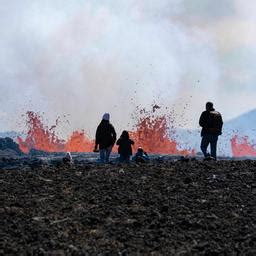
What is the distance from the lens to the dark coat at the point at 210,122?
2234cm

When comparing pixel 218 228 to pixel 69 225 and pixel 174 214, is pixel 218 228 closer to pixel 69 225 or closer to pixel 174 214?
pixel 174 214

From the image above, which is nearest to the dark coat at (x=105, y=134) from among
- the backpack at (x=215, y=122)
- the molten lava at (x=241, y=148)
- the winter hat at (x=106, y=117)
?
the winter hat at (x=106, y=117)

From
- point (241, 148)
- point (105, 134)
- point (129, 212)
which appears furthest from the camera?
point (241, 148)

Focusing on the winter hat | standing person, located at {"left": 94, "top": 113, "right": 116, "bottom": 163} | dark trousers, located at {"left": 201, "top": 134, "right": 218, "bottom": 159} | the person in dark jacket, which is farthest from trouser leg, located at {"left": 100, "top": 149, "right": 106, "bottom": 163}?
dark trousers, located at {"left": 201, "top": 134, "right": 218, "bottom": 159}

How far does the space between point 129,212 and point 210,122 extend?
405 inches

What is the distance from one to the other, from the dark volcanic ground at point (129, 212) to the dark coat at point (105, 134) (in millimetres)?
6061

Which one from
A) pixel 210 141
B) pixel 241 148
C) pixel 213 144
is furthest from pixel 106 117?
pixel 241 148

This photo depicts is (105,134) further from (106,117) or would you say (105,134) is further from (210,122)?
(210,122)

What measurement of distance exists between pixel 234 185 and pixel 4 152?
2271 inches

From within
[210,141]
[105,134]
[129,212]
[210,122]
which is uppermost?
[210,122]

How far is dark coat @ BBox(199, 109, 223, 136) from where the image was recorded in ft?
73.3

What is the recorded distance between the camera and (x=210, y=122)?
22.4m

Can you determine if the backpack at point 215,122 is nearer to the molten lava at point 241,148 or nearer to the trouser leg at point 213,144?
the trouser leg at point 213,144

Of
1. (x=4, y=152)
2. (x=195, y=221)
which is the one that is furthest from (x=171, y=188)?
(x=4, y=152)
